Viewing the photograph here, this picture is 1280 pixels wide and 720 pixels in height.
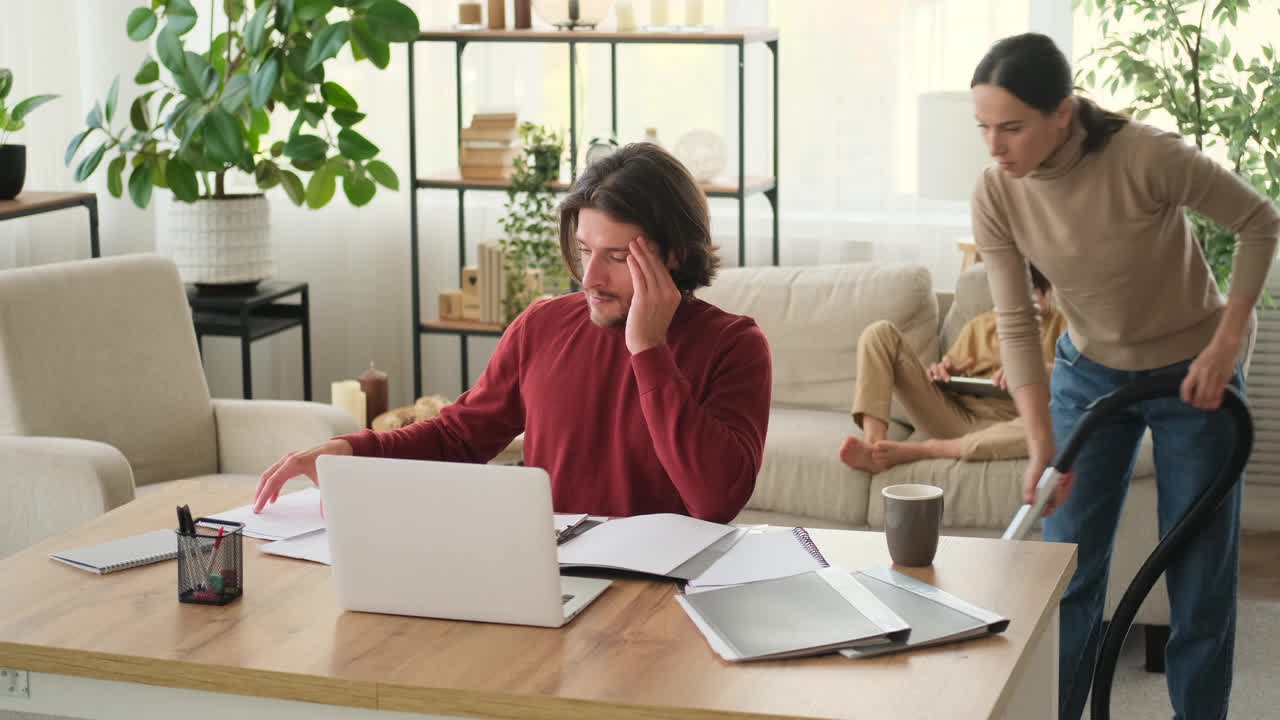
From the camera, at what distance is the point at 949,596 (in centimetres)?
165

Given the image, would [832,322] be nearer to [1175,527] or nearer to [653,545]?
[1175,527]

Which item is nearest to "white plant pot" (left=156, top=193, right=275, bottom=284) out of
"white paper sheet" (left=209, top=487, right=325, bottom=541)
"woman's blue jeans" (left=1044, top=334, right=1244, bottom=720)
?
"white paper sheet" (left=209, top=487, right=325, bottom=541)

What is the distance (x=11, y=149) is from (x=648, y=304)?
9.28 feet

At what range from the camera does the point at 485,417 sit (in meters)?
2.28

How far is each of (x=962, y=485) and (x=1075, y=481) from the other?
0.82 meters

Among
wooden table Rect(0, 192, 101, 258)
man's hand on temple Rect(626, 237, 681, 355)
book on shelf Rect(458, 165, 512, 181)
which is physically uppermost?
book on shelf Rect(458, 165, 512, 181)

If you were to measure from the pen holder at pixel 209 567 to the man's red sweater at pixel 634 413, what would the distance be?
432 mm

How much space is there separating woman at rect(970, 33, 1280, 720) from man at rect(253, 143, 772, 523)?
25.3 inches

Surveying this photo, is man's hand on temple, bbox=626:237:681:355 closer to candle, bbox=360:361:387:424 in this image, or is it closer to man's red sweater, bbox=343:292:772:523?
man's red sweater, bbox=343:292:772:523

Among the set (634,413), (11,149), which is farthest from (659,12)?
(634,413)

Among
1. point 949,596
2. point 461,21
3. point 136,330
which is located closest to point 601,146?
point 461,21

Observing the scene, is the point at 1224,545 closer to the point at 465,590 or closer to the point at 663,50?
the point at 465,590

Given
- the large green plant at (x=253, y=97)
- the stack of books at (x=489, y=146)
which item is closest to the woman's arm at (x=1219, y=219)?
the large green plant at (x=253, y=97)

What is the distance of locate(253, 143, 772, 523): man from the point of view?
197 centimetres
